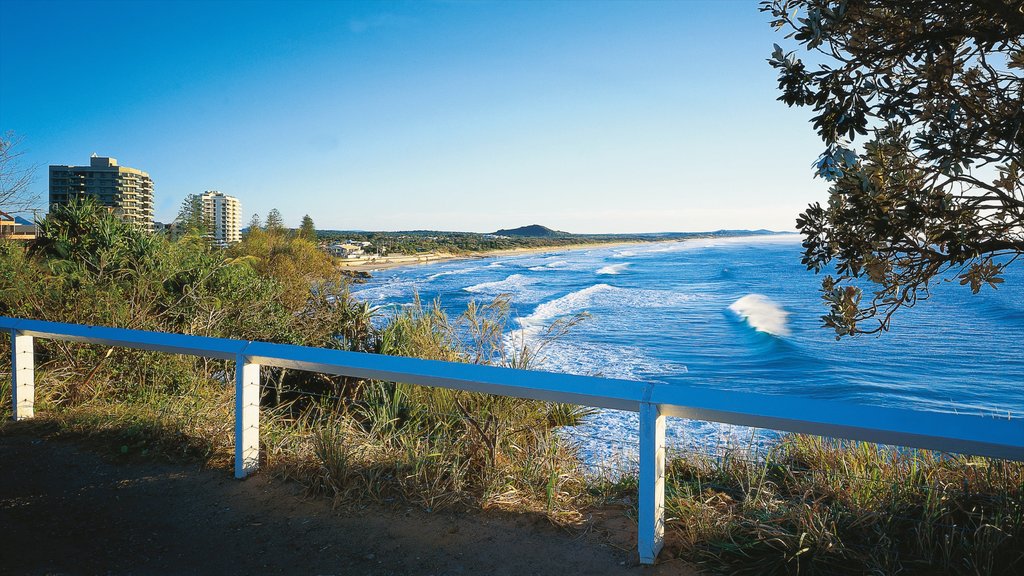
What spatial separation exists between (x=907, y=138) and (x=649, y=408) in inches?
69.1

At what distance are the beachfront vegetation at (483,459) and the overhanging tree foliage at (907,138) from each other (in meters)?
0.94

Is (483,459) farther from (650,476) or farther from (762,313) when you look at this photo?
(762,313)

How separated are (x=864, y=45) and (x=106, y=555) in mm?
4390

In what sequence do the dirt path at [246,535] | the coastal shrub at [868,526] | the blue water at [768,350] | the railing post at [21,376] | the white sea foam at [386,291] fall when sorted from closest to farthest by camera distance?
the coastal shrub at [868,526]
the dirt path at [246,535]
the railing post at [21,376]
the blue water at [768,350]
the white sea foam at [386,291]

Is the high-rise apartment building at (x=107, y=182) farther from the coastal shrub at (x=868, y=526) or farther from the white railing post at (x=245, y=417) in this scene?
the coastal shrub at (x=868, y=526)

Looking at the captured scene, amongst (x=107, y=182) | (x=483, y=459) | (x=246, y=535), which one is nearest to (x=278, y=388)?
(x=246, y=535)

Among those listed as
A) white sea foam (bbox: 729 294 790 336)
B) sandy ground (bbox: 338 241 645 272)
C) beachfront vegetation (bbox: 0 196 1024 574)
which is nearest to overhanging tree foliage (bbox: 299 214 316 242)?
sandy ground (bbox: 338 241 645 272)

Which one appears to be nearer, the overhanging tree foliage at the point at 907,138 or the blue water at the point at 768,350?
the overhanging tree foliage at the point at 907,138

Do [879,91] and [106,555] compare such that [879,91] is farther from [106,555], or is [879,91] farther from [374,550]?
[106,555]

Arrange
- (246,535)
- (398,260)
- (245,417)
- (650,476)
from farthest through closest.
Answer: (398,260) < (245,417) < (246,535) < (650,476)

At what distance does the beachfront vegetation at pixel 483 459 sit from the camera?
9.20 feet

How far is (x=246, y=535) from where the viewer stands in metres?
3.30

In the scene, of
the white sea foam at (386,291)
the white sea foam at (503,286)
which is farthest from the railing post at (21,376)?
the white sea foam at (503,286)

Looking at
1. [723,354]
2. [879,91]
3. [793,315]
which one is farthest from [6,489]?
[793,315]
